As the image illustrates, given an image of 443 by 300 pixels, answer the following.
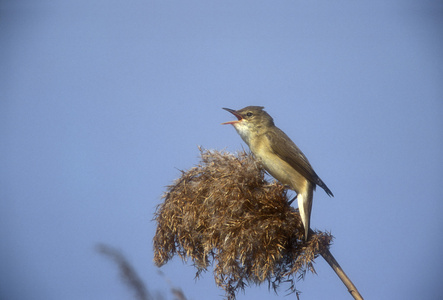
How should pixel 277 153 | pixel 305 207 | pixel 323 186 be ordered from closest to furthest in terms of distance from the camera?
1. pixel 305 207
2. pixel 323 186
3. pixel 277 153

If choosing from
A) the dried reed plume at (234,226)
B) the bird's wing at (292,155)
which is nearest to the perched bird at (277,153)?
the bird's wing at (292,155)

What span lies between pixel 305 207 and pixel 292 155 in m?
0.69

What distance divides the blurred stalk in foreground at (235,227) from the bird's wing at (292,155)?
810 mm

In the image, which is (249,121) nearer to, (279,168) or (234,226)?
(279,168)

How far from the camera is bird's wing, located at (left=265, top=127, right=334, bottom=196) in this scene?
3559mm

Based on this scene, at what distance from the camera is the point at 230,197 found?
260 cm

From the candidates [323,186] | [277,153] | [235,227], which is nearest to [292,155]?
[277,153]

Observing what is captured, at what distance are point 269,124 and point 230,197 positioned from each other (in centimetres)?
173

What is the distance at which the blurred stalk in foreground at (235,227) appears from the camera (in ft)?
8.25

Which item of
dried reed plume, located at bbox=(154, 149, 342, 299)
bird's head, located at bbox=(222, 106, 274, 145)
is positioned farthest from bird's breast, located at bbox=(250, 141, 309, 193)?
dried reed plume, located at bbox=(154, 149, 342, 299)

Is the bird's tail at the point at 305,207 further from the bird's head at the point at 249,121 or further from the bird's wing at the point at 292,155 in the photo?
the bird's head at the point at 249,121

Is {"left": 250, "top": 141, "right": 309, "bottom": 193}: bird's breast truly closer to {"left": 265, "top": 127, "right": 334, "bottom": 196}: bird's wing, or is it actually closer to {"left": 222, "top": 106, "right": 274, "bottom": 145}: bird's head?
{"left": 265, "top": 127, "right": 334, "bottom": 196}: bird's wing

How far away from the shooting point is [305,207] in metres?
3.18

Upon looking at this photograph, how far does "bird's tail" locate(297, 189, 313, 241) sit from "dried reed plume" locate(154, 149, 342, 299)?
0.21 feet
